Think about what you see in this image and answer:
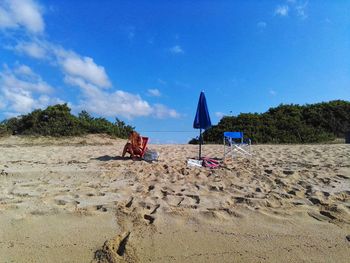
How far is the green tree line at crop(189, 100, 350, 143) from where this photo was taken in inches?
631

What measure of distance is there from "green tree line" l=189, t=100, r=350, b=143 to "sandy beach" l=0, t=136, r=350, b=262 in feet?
31.8

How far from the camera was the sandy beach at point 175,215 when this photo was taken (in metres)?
2.97

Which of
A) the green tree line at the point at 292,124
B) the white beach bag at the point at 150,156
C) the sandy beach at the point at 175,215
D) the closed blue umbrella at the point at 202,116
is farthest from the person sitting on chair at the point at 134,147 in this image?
the green tree line at the point at 292,124

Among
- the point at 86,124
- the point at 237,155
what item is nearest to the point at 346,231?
the point at 237,155

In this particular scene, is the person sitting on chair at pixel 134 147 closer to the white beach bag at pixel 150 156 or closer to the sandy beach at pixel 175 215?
the white beach bag at pixel 150 156

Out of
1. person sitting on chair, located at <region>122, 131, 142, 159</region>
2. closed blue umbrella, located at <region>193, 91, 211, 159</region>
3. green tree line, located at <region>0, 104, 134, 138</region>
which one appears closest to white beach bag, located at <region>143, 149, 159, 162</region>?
person sitting on chair, located at <region>122, 131, 142, 159</region>

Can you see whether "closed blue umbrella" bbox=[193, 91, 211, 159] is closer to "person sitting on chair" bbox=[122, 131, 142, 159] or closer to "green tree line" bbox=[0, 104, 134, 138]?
"person sitting on chair" bbox=[122, 131, 142, 159]

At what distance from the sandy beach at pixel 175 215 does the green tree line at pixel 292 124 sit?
381 inches

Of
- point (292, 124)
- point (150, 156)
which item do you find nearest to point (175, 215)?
point (150, 156)

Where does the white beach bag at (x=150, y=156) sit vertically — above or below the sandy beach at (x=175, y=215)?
above

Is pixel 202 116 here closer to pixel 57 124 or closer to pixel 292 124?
pixel 57 124

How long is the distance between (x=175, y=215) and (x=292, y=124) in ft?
49.2

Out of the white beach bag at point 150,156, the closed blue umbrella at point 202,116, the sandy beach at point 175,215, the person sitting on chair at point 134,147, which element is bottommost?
the sandy beach at point 175,215

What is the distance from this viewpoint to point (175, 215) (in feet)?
12.4
